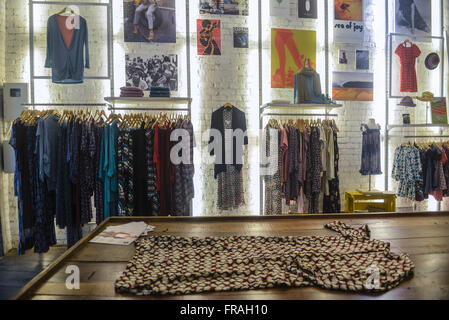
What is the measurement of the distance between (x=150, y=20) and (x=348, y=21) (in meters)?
3.01

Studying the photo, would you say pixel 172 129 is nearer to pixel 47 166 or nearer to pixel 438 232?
pixel 47 166

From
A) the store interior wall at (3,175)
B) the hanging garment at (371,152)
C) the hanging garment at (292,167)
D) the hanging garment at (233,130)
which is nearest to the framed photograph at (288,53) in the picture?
the hanging garment at (233,130)

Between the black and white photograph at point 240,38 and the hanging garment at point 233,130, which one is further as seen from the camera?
the black and white photograph at point 240,38

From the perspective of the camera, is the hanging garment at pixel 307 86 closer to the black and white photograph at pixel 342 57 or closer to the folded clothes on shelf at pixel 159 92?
the black and white photograph at pixel 342 57

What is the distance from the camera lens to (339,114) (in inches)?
185

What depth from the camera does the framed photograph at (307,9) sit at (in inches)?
179

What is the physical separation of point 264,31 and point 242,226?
143 inches

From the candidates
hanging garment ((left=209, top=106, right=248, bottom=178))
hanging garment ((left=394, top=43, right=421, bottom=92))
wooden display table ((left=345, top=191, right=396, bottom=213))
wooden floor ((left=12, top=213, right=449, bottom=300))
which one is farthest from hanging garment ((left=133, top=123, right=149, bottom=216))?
hanging garment ((left=394, top=43, right=421, bottom=92))

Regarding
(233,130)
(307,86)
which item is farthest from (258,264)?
(307,86)

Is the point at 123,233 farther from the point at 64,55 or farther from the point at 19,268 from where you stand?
the point at 64,55

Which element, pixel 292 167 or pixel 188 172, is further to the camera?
pixel 292 167

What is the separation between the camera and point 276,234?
5.14 ft

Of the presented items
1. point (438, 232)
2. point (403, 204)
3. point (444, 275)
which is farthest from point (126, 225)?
point (403, 204)

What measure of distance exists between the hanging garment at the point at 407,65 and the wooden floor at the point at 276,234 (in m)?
3.68
